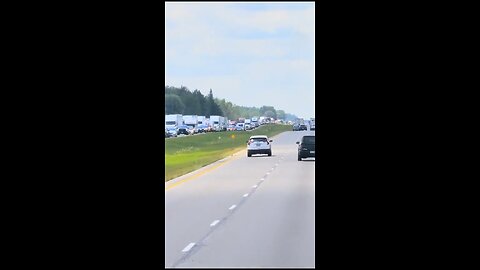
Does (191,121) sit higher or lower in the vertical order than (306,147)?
higher

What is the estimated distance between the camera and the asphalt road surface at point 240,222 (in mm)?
14023

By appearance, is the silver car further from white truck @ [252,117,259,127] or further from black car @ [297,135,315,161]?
white truck @ [252,117,259,127]

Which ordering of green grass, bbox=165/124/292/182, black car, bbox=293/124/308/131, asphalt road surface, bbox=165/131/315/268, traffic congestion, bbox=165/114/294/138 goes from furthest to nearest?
black car, bbox=293/124/308/131, traffic congestion, bbox=165/114/294/138, green grass, bbox=165/124/292/182, asphalt road surface, bbox=165/131/315/268

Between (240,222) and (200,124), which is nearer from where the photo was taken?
(240,222)

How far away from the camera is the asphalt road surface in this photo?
14.0 m

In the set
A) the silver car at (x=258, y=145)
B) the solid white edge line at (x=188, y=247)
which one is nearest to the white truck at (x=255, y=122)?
the silver car at (x=258, y=145)

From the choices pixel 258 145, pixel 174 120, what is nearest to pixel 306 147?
pixel 258 145

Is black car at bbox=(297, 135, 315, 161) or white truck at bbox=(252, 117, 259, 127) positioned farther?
white truck at bbox=(252, 117, 259, 127)

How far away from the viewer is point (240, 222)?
753 inches

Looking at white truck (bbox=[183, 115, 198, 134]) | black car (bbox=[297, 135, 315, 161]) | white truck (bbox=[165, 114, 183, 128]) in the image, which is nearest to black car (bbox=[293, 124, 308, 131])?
white truck (bbox=[183, 115, 198, 134])

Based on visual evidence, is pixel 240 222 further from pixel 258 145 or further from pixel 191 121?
pixel 191 121
